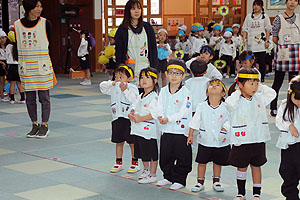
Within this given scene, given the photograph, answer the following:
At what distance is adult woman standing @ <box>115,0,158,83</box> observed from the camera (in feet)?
22.2

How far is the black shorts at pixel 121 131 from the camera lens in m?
6.11

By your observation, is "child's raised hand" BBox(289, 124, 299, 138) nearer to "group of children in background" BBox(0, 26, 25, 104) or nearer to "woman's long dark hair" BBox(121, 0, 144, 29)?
"woman's long dark hair" BBox(121, 0, 144, 29)

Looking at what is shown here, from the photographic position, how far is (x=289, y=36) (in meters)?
9.19

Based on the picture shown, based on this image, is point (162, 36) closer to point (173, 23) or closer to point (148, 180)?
point (148, 180)

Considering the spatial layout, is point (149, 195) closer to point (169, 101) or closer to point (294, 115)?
point (169, 101)

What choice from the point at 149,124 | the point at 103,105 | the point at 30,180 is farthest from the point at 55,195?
the point at 103,105

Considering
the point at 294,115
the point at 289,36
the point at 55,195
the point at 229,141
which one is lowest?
the point at 55,195

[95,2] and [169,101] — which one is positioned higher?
[95,2]

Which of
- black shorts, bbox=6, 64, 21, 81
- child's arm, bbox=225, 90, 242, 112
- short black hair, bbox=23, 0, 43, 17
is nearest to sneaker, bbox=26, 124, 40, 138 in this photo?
short black hair, bbox=23, 0, 43, 17

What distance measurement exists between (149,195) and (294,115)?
1536mm

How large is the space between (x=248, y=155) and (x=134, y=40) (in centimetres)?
245

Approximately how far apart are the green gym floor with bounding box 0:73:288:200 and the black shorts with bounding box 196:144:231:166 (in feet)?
0.92

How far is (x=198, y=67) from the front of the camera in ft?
23.0

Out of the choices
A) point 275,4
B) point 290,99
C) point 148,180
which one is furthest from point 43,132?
point 275,4
